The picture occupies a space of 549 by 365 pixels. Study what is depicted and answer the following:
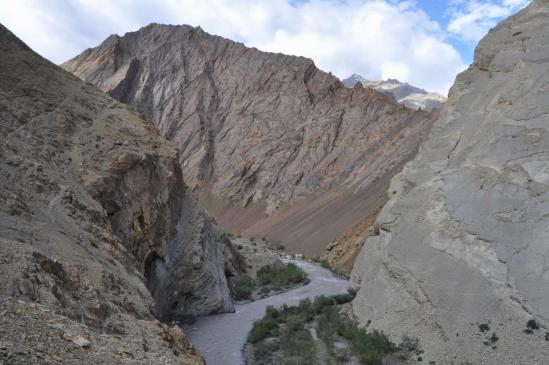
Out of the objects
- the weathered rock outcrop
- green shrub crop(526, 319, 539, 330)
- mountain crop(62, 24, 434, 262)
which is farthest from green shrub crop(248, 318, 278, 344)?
mountain crop(62, 24, 434, 262)

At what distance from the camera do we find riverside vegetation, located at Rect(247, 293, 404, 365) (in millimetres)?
15188

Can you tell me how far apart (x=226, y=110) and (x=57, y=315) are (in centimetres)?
8154

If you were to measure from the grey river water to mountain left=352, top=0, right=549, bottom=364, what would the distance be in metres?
4.64

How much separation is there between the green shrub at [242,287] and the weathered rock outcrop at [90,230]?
7.49 ft

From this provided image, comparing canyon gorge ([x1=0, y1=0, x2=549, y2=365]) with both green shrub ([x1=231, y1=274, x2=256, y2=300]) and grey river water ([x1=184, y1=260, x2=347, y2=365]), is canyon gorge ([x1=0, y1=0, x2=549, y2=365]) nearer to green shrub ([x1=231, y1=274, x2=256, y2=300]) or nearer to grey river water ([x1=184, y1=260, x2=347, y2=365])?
grey river water ([x1=184, y1=260, x2=347, y2=365])

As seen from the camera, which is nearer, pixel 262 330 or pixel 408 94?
pixel 262 330

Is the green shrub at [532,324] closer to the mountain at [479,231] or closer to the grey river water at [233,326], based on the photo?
the mountain at [479,231]

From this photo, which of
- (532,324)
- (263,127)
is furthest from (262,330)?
(263,127)

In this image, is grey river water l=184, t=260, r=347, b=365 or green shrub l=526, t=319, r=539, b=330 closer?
green shrub l=526, t=319, r=539, b=330

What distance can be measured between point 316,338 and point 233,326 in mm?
4610

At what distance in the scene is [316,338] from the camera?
17.6 meters

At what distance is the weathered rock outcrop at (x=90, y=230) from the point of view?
29.6 feet

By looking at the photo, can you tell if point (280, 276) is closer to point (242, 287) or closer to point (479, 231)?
point (242, 287)

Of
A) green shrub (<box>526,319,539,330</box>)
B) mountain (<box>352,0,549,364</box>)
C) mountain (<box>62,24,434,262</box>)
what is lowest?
green shrub (<box>526,319,539,330</box>)
